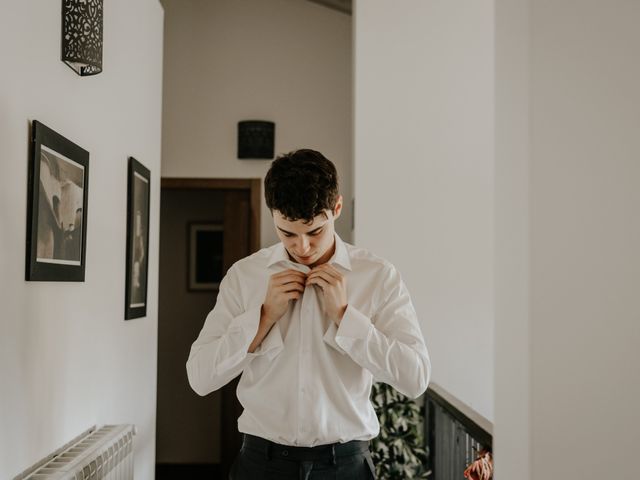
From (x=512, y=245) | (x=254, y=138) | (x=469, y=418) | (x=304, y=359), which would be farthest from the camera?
(x=254, y=138)

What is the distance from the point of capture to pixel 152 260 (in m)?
3.78

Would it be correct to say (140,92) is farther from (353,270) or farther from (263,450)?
(263,450)

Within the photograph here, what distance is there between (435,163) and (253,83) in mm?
1606

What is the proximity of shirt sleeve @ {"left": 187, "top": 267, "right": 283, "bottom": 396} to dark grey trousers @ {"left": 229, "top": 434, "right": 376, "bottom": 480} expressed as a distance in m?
0.20

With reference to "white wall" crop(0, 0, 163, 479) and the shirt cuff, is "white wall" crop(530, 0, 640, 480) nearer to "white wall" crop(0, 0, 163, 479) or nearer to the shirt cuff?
the shirt cuff

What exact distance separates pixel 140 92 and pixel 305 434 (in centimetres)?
214

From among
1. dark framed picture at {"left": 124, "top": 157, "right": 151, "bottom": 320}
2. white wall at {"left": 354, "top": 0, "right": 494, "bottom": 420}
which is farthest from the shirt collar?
white wall at {"left": 354, "top": 0, "right": 494, "bottom": 420}

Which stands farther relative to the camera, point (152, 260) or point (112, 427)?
point (152, 260)

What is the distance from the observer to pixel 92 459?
7.27 feet

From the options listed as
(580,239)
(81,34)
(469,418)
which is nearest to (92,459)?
(81,34)

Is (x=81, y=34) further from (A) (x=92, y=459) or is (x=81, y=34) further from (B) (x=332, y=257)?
(A) (x=92, y=459)

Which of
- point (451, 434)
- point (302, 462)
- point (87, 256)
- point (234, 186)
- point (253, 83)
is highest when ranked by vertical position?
point (253, 83)

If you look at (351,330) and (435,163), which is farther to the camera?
(435,163)

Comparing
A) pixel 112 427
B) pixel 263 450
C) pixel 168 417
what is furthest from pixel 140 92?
pixel 168 417
